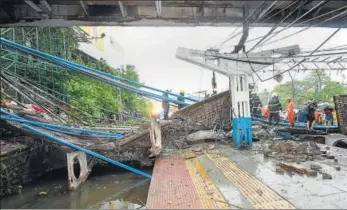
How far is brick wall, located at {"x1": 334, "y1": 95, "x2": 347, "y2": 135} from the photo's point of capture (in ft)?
36.4

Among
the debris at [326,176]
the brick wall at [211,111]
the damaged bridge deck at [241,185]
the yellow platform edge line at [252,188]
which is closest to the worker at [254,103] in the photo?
the brick wall at [211,111]

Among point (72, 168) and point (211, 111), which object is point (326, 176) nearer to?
point (211, 111)

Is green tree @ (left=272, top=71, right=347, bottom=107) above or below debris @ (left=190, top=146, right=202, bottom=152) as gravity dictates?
above

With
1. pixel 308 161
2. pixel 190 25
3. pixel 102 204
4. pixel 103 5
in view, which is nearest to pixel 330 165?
pixel 308 161

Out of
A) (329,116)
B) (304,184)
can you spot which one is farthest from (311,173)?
(329,116)

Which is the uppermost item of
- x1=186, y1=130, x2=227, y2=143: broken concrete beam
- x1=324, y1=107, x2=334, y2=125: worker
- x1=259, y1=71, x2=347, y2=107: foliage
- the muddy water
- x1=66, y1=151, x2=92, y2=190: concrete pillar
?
x1=259, y1=71, x2=347, y2=107: foliage

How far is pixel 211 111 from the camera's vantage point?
36.7 ft

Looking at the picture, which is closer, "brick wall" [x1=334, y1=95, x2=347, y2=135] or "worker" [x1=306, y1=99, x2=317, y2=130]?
"brick wall" [x1=334, y1=95, x2=347, y2=135]

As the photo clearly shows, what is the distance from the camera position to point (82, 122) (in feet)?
31.4

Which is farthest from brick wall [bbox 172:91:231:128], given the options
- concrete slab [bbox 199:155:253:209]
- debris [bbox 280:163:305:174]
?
debris [bbox 280:163:305:174]

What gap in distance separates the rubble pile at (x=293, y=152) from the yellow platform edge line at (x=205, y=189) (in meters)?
2.46

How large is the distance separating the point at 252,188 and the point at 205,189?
3.02 ft

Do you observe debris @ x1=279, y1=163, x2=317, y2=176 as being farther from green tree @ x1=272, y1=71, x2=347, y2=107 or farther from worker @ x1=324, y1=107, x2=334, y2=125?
green tree @ x1=272, y1=71, x2=347, y2=107

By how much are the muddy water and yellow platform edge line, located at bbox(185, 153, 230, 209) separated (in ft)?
5.34
